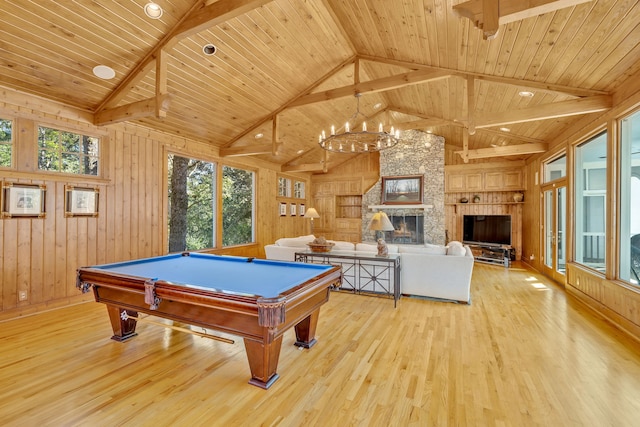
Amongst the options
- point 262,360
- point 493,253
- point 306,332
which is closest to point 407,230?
point 493,253

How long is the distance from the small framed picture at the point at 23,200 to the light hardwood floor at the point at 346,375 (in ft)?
4.59

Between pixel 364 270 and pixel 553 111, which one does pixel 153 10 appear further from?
pixel 553 111

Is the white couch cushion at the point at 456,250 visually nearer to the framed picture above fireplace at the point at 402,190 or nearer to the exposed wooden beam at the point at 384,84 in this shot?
the exposed wooden beam at the point at 384,84

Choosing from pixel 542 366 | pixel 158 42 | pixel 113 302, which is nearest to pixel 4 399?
pixel 113 302

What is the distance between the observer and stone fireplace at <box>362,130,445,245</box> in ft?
29.1

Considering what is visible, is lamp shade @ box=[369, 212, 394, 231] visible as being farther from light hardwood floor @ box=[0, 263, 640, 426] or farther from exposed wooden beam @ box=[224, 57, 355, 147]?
exposed wooden beam @ box=[224, 57, 355, 147]

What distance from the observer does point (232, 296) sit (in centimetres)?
197

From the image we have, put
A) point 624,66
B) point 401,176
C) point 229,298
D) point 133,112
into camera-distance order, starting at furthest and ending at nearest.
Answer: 1. point 401,176
2. point 133,112
3. point 624,66
4. point 229,298

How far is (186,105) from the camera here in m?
5.08

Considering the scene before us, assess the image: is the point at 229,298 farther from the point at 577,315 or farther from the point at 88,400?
the point at 577,315

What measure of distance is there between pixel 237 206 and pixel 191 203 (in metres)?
1.31

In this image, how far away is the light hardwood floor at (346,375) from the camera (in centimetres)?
192

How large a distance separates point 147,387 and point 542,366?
3.40 m

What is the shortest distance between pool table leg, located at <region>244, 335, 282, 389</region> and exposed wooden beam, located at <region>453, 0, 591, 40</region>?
114 inches
